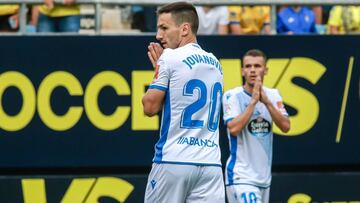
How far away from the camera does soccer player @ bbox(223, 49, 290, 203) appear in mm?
9414

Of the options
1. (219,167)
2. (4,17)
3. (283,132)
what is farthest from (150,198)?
(4,17)

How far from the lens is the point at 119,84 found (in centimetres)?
1018

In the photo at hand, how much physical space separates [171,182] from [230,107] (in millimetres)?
2866

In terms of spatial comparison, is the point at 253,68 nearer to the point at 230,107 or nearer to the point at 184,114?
the point at 230,107

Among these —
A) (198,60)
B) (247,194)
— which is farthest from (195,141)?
(247,194)

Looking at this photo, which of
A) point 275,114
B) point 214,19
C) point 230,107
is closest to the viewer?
point 275,114

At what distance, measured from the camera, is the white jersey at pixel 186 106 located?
6852mm

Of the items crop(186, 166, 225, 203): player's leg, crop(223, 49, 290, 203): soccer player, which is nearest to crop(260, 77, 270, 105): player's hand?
crop(223, 49, 290, 203): soccer player

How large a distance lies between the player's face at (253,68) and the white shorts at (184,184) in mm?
2638

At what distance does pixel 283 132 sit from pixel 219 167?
301 cm

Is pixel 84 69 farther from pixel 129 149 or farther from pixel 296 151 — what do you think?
pixel 296 151

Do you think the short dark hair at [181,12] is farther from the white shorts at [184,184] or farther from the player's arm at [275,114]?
the player's arm at [275,114]

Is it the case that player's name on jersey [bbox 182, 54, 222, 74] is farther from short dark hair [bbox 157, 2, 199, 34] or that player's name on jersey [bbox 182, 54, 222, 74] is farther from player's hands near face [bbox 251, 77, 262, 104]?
player's hands near face [bbox 251, 77, 262, 104]

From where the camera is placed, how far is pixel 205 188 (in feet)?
22.8
